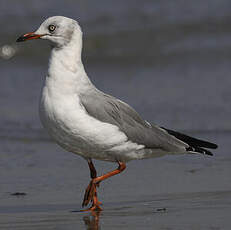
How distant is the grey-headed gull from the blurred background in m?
0.46

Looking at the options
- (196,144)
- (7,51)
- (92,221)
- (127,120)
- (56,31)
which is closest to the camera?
(92,221)

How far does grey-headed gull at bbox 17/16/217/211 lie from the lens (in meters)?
5.68

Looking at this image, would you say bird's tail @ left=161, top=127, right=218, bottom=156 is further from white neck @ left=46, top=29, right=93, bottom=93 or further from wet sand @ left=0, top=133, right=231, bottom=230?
white neck @ left=46, top=29, right=93, bottom=93

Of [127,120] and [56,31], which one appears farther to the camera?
[127,120]

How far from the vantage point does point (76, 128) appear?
18.5ft

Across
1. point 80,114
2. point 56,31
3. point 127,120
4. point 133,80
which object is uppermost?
point 56,31

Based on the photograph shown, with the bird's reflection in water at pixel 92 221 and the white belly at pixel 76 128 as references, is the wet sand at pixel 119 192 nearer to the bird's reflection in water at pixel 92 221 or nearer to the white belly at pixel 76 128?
the bird's reflection in water at pixel 92 221

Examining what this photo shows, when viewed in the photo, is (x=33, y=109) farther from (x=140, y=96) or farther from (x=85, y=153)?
(x=85, y=153)

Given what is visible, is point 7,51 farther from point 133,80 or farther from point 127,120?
point 127,120

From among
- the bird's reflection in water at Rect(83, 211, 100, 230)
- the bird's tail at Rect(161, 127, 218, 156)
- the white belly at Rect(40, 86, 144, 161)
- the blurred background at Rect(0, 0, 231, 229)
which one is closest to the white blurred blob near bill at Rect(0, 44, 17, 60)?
the blurred background at Rect(0, 0, 231, 229)

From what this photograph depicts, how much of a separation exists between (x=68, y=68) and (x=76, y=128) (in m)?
0.59

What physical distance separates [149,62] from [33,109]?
337 centimetres

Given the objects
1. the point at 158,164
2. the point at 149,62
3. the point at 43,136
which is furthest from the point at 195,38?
the point at 158,164

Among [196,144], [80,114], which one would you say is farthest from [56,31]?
[196,144]
